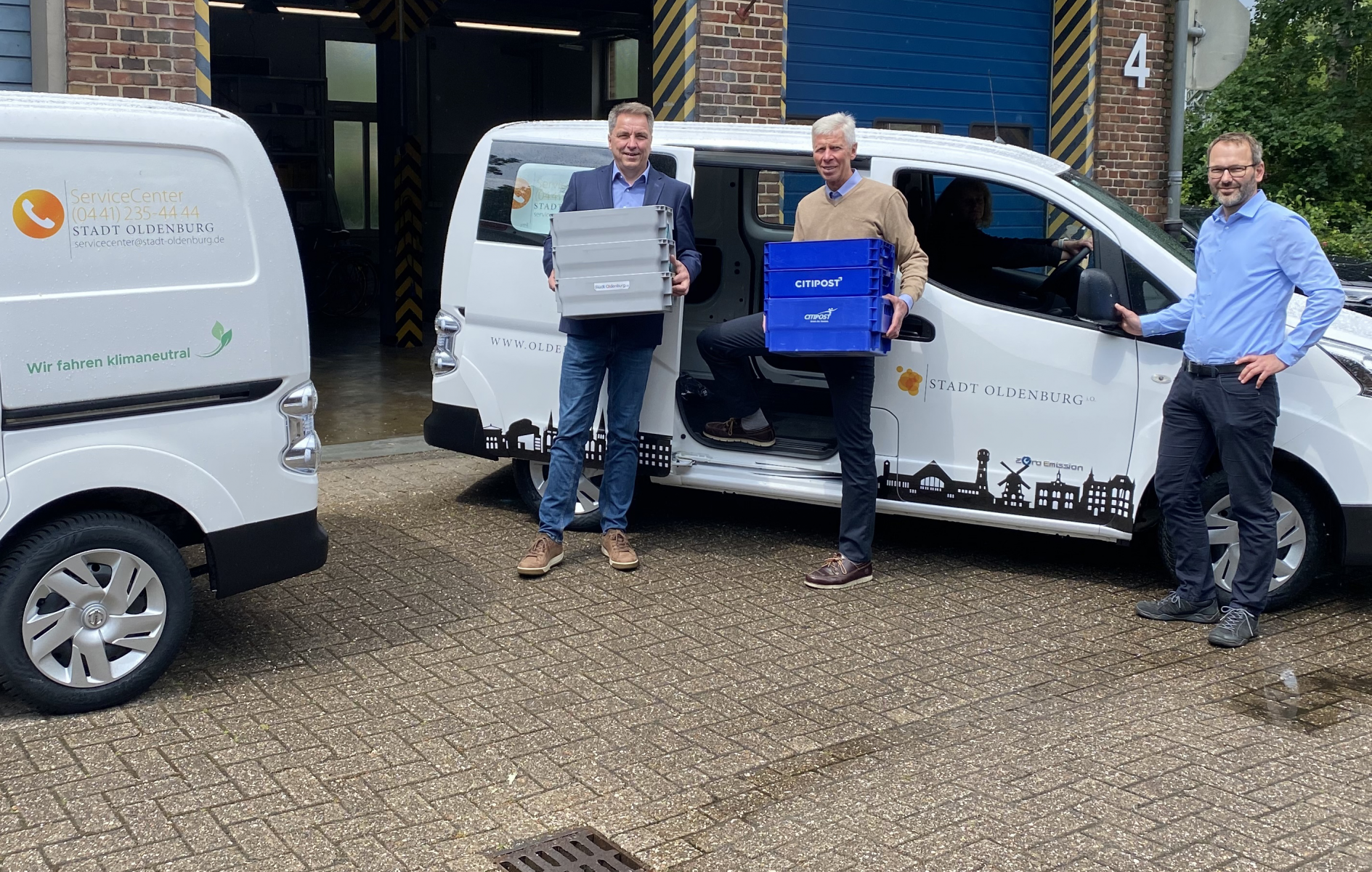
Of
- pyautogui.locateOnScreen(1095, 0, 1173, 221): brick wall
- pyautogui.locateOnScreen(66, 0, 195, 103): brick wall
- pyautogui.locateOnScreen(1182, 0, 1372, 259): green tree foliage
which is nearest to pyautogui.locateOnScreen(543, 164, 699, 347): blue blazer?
pyautogui.locateOnScreen(66, 0, 195, 103): brick wall

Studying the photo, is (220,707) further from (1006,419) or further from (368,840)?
(1006,419)

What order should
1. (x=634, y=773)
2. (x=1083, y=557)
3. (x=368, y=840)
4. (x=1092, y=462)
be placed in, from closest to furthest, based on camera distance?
(x=368, y=840) < (x=634, y=773) < (x=1092, y=462) < (x=1083, y=557)

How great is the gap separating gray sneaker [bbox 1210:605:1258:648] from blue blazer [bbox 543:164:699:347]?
265cm

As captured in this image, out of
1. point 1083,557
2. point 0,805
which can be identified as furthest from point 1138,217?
point 0,805

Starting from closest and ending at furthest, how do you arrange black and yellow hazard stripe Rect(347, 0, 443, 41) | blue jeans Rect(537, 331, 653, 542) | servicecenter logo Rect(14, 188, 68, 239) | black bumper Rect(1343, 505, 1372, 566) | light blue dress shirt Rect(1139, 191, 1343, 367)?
servicecenter logo Rect(14, 188, 68, 239), light blue dress shirt Rect(1139, 191, 1343, 367), black bumper Rect(1343, 505, 1372, 566), blue jeans Rect(537, 331, 653, 542), black and yellow hazard stripe Rect(347, 0, 443, 41)

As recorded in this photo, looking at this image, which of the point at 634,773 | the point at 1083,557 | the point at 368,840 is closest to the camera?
the point at 368,840

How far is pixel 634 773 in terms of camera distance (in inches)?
173

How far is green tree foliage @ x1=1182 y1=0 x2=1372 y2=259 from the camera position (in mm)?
20828

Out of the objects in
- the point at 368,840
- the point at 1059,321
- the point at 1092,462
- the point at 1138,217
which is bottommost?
the point at 368,840

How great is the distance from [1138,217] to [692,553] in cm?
258

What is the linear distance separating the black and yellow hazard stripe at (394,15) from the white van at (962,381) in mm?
7285

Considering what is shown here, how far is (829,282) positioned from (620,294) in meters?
0.92

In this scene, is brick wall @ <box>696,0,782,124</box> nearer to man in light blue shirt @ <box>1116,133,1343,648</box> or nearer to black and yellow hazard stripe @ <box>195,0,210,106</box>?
black and yellow hazard stripe @ <box>195,0,210,106</box>

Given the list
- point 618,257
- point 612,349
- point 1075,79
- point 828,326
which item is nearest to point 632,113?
point 618,257
